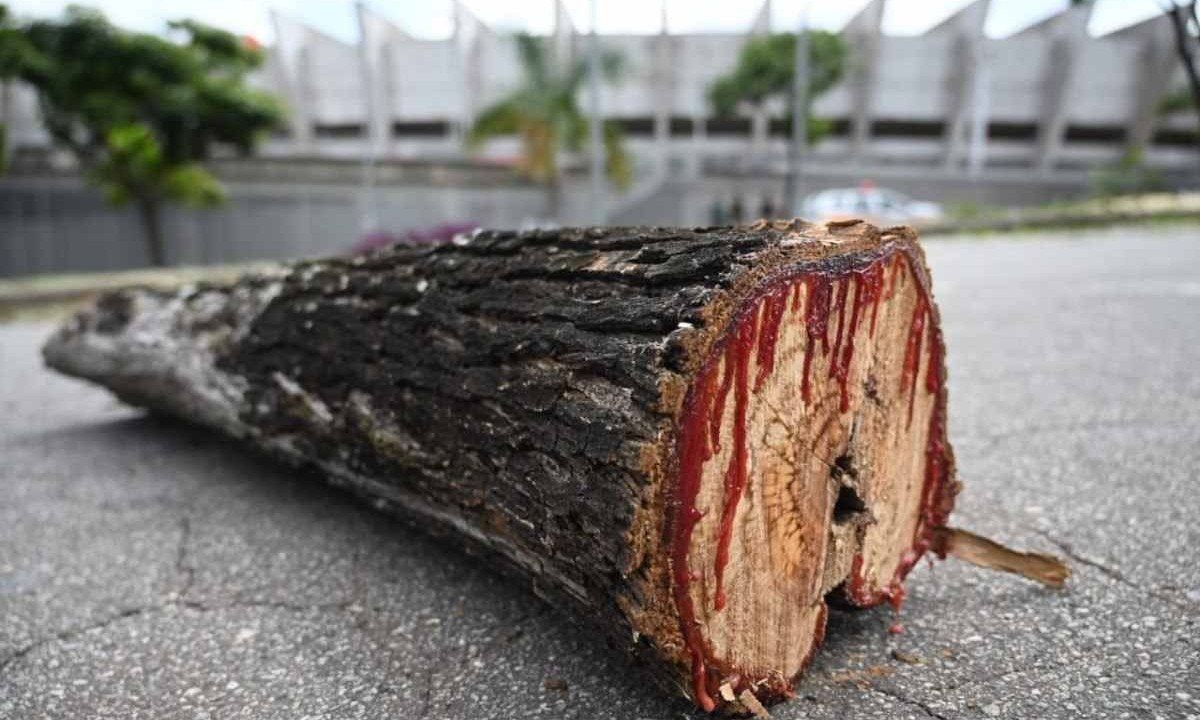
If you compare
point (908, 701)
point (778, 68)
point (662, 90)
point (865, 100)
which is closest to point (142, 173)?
point (908, 701)

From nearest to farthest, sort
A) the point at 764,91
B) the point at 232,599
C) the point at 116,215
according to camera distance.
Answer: the point at 232,599, the point at 116,215, the point at 764,91

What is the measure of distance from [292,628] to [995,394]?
10.7 ft

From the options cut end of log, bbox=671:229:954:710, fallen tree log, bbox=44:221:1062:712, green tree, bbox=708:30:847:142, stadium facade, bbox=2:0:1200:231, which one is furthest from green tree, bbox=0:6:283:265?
stadium facade, bbox=2:0:1200:231

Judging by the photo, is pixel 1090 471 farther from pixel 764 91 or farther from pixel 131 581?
pixel 764 91

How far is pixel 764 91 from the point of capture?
→ 3300 centimetres

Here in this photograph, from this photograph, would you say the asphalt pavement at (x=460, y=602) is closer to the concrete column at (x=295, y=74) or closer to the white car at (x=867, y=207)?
the white car at (x=867, y=207)

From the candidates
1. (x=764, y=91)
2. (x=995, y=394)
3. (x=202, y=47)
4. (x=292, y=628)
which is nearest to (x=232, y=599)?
(x=292, y=628)

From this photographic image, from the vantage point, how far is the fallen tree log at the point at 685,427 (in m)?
1.53

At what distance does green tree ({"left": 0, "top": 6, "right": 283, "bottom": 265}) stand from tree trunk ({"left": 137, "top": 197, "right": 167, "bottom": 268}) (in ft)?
0.08

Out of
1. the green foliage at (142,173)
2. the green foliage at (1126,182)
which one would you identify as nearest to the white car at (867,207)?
the green foliage at (1126,182)

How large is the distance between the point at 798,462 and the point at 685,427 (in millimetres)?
327

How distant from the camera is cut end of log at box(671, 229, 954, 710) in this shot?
154 centimetres

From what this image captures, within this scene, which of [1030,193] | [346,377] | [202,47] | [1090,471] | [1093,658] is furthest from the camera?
[1030,193]

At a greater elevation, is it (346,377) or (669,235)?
(669,235)
